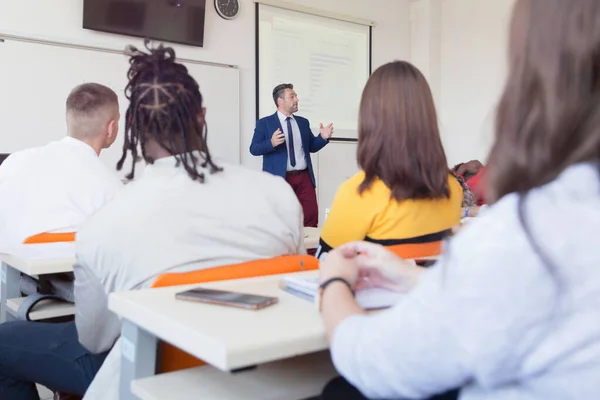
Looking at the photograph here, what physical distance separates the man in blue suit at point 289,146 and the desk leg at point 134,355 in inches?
159

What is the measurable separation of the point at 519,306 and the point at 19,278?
2.04 metres

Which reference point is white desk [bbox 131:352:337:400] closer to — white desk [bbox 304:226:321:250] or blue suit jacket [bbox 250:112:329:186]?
white desk [bbox 304:226:321:250]

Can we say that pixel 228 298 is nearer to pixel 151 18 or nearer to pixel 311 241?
pixel 311 241

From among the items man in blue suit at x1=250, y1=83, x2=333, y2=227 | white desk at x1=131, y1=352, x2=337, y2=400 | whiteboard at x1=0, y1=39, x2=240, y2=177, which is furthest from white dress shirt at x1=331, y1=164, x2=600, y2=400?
man in blue suit at x1=250, y1=83, x2=333, y2=227

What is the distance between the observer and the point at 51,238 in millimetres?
2074

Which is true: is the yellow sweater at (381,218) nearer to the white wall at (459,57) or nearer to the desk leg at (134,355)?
the desk leg at (134,355)

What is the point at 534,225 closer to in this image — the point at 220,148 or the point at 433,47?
the point at 220,148

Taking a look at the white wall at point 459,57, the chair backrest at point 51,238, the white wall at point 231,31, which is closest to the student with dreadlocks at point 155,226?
the chair backrest at point 51,238

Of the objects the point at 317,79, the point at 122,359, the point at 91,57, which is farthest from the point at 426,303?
the point at 317,79

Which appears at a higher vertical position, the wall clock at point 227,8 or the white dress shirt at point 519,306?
the wall clock at point 227,8

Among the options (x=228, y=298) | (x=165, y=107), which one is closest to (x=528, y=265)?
(x=228, y=298)

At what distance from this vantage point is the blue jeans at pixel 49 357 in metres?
1.50

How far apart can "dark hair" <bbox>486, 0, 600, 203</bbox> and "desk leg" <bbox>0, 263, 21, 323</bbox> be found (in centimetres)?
198

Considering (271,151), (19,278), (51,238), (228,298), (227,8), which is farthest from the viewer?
(227,8)
